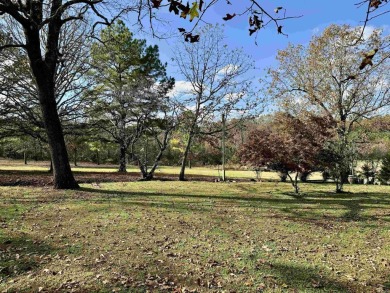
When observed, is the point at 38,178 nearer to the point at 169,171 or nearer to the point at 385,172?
the point at 169,171

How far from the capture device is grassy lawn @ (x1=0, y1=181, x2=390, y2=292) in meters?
3.89

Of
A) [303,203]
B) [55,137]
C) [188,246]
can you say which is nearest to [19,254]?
[188,246]

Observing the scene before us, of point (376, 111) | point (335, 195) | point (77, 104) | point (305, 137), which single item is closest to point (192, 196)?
point (305, 137)

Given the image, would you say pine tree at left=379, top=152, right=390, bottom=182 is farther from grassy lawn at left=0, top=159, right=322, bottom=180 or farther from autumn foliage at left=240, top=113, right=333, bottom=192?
autumn foliage at left=240, top=113, right=333, bottom=192

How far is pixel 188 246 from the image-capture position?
5.27 m

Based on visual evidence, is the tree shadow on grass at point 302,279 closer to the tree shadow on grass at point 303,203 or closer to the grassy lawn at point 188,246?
the grassy lawn at point 188,246

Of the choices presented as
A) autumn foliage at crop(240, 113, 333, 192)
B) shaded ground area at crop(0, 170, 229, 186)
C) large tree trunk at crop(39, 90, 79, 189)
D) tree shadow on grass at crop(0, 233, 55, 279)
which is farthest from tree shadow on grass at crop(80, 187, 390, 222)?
shaded ground area at crop(0, 170, 229, 186)

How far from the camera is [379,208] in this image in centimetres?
898

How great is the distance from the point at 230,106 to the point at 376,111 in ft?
31.4

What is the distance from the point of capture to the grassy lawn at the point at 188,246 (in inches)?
153

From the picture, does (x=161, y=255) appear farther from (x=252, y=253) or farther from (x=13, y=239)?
(x=13, y=239)

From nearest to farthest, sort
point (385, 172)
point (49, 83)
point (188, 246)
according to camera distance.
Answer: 1. point (188, 246)
2. point (49, 83)
3. point (385, 172)

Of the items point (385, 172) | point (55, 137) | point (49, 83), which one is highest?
point (49, 83)

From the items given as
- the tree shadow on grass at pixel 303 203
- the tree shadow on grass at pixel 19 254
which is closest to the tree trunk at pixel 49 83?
the tree shadow on grass at pixel 303 203
